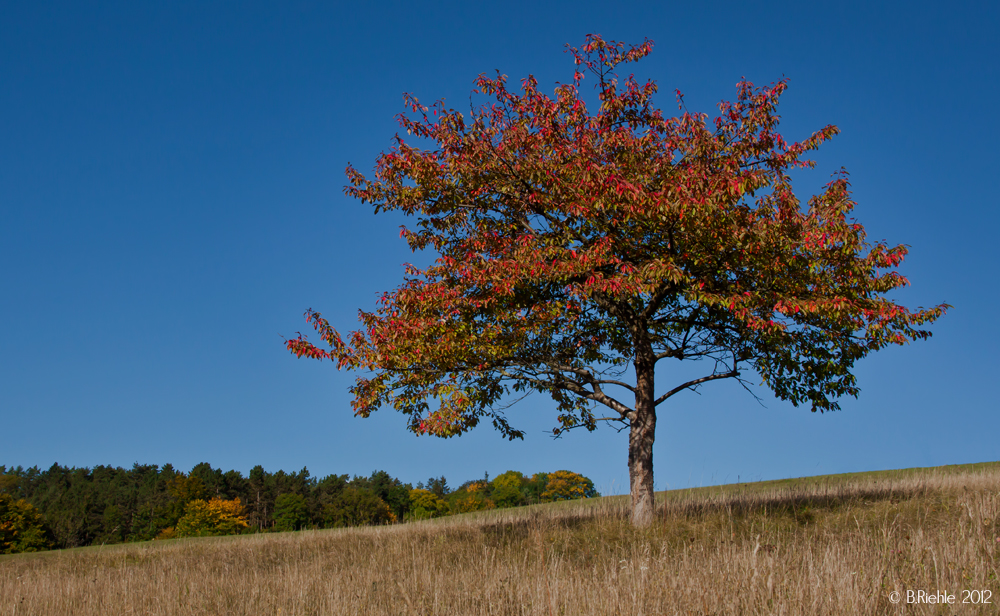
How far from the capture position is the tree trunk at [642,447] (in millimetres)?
11430

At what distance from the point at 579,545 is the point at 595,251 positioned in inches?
189

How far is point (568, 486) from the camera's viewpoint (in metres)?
62.4

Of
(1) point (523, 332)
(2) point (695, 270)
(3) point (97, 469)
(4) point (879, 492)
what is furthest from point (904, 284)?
(3) point (97, 469)

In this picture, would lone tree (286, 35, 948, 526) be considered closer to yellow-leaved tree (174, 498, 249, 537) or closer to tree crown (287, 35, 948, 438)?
tree crown (287, 35, 948, 438)

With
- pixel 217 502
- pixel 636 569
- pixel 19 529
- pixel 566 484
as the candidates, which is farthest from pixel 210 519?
pixel 636 569

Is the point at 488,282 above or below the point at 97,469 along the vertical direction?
above

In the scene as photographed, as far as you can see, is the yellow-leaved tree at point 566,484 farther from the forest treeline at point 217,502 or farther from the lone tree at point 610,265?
the lone tree at point 610,265

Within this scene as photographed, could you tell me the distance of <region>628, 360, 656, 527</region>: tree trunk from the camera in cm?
1143

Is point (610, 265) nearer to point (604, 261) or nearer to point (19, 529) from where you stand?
point (604, 261)

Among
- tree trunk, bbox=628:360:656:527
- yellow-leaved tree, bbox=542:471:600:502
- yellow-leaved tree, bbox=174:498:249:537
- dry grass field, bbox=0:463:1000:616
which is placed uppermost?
tree trunk, bbox=628:360:656:527

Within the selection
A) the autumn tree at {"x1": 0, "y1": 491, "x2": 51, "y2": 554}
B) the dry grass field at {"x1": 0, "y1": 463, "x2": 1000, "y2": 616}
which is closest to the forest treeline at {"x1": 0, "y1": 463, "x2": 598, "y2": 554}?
the autumn tree at {"x1": 0, "y1": 491, "x2": 51, "y2": 554}

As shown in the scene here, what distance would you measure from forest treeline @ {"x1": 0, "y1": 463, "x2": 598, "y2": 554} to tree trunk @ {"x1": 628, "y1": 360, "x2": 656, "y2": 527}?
4094 cm

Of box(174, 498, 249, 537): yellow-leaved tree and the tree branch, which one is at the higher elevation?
the tree branch

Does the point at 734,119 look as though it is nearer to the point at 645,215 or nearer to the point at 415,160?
the point at 645,215
